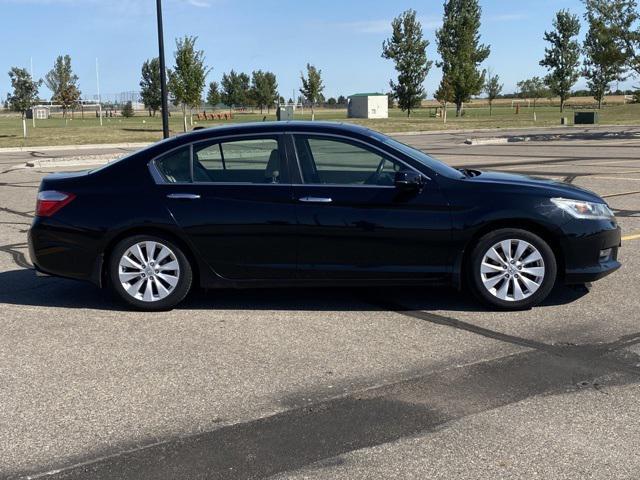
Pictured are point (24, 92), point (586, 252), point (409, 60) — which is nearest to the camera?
point (586, 252)

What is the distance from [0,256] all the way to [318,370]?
5.07 meters

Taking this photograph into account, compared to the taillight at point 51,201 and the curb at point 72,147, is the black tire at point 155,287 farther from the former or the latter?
the curb at point 72,147

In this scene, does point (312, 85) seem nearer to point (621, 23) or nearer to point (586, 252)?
point (621, 23)

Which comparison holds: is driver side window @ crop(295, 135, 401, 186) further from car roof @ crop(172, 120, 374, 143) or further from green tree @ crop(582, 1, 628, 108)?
green tree @ crop(582, 1, 628, 108)

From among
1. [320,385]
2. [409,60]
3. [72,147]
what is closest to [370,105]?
[409,60]

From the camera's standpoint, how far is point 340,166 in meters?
5.84

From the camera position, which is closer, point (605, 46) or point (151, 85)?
point (605, 46)

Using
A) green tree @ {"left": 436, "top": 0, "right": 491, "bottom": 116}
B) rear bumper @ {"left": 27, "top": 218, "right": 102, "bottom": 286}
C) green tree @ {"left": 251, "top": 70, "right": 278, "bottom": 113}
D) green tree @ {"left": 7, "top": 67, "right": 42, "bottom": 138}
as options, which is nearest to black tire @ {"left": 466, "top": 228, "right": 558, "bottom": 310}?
rear bumper @ {"left": 27, "top": 218, "right": 102, "bottom": 286}

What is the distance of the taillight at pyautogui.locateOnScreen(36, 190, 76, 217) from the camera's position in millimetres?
5781

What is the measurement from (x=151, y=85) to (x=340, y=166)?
64.2 meters

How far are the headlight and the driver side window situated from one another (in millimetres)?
1350

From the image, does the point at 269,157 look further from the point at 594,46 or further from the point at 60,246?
the point at 594,46

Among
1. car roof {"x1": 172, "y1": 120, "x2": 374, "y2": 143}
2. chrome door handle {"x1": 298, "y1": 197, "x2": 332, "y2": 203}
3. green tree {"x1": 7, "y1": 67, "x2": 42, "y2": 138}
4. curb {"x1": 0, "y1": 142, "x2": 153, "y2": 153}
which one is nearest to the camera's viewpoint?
chrome door handle {"x1": 298, "y1": 197, "x2": 332, "y2": 203}

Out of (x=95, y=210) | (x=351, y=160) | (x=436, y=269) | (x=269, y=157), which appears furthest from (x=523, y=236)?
(x=95, y=210)
